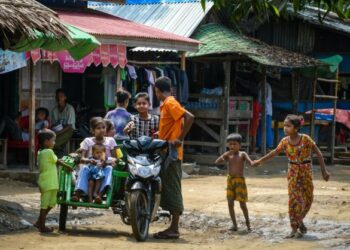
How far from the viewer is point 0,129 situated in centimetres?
1505

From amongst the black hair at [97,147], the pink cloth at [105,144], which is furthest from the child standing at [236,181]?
the black hair at [97,147]

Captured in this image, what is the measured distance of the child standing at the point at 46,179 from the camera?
930 cm

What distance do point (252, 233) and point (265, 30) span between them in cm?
1420

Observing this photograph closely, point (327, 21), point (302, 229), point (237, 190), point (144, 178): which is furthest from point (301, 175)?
point (327, 21)

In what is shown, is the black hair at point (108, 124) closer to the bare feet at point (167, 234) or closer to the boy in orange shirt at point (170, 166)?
the boy in orange shirt at point (170, 166)

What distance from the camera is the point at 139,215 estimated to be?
9.06 m

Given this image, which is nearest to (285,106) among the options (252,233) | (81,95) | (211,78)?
(211,78)

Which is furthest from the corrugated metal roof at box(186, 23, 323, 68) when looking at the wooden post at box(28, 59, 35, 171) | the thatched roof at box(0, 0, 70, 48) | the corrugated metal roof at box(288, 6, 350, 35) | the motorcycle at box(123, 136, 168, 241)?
the motorcycle at box(123, 136, 168, 241)

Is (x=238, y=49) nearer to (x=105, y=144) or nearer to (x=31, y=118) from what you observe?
(x=31, y=118)

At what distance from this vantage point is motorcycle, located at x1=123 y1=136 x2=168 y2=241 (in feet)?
29.6

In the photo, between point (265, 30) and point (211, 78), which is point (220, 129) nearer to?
point (211, 78)

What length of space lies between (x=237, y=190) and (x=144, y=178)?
61.9 inches

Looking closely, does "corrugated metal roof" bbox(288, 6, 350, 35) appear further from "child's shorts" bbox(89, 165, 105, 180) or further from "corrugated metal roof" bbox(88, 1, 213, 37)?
"child's shorts" bbox(89, 165, 105, 180)

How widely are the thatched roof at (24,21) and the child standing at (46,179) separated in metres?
1.52
